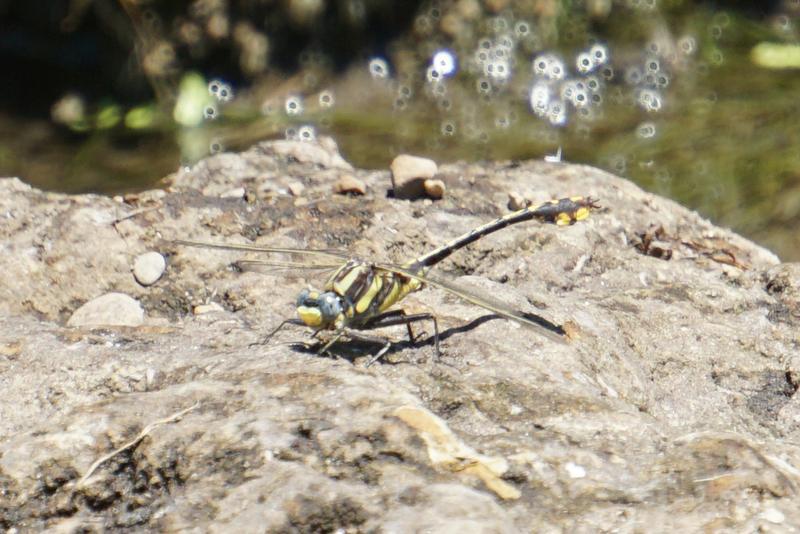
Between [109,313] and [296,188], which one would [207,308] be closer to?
[109,313]

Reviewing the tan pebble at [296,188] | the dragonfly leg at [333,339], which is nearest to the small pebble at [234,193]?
the tan pebble at [296,188]

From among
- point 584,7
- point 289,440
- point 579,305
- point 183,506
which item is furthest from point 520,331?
point 584,7

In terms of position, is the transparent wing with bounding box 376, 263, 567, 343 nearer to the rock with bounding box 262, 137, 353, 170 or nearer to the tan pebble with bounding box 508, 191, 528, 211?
the tan pebble with bounding box 508, 191, 528, 211

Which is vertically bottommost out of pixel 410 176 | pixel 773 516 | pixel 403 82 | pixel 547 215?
pixel 773 516

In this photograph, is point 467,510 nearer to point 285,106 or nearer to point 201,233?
→ point 201,233

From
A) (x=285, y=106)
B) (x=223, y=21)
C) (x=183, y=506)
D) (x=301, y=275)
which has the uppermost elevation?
(x=223, y=21)

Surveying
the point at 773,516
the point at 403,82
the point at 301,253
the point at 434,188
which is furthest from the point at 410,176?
the point at 403,82

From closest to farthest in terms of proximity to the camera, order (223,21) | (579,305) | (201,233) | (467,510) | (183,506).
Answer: (467,510)
(183,506)
(579,305)
(201,233)
(223,21)
